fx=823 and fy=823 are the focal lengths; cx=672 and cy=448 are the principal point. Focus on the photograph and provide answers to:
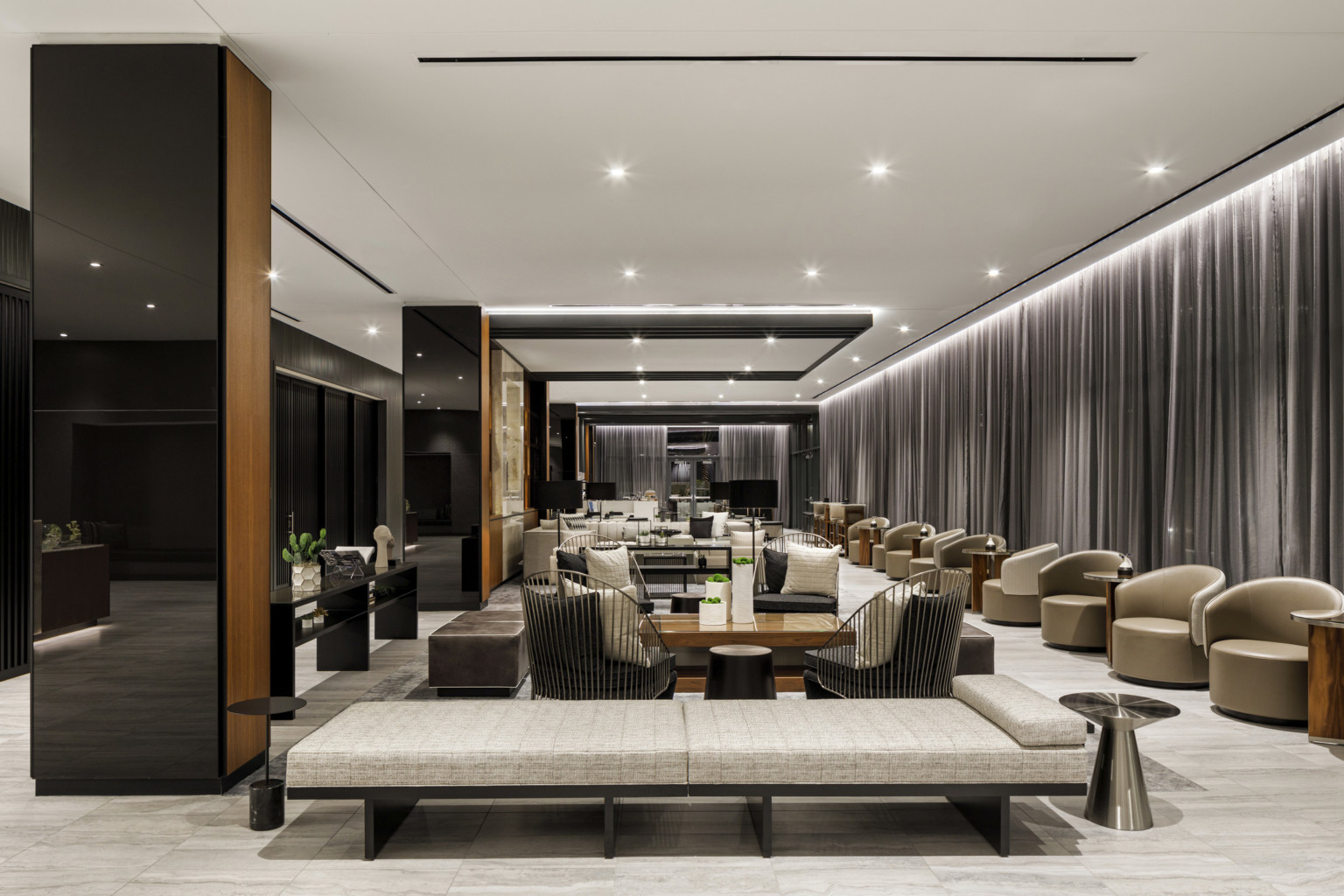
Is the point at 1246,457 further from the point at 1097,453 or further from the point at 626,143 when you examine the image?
the point at 626,143

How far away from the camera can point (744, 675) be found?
13.8 feet

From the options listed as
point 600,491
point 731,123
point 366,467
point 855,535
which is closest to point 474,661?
point 731,123

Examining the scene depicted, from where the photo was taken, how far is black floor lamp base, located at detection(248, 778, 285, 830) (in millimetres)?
3260

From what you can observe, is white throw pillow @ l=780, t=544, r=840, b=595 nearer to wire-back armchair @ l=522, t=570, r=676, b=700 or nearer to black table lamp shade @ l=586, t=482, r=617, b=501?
wire-back armchair @ l=522, t=570, r=676, b=700

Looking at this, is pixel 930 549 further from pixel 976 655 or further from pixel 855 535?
pixel 976 655

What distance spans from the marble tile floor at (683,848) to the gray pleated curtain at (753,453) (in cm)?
2147

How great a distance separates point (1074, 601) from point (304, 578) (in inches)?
234

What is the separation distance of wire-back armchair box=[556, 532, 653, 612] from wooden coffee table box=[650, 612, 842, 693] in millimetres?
353

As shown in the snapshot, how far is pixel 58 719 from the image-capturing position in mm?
3553

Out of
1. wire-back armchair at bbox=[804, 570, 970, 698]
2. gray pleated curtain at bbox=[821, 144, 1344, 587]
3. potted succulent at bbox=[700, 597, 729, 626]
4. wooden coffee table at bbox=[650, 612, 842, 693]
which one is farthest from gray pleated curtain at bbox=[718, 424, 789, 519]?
wire-back armchair at bbox=[804, 570, 970, 698]

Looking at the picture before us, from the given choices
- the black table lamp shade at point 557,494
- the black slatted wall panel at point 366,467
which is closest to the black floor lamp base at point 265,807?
the black table lamp shade at point 557,494

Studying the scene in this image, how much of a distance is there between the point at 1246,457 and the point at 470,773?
17.7 feet

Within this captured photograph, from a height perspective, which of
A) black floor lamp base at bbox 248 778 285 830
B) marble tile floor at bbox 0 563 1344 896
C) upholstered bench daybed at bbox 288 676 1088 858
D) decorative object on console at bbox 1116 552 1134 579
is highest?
decorative object on console at bbox 1116 552 1134 579

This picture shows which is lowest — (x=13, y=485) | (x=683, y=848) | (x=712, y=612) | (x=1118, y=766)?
(x=683, y=848)
